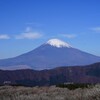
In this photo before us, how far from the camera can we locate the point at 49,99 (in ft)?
58.5

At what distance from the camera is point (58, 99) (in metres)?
17.1

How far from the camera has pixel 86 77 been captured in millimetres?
198625

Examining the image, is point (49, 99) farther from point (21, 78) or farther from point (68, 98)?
point (21, 78)

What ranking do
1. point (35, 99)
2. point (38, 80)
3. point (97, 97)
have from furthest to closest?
1. point (38, 80)
2. point (35, 99)
3. point (97, 97)

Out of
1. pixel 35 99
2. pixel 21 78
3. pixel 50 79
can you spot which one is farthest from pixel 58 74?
pixel 35 99

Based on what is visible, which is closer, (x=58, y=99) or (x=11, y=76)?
(x=58, y=99)

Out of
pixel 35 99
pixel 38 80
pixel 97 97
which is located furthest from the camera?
pixel 38 80

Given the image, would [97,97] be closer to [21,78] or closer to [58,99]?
[58,99]

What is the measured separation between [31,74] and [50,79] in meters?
12.3

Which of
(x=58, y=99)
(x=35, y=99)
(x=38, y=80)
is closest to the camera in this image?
(x=58, y=99)

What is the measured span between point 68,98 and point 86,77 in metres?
183

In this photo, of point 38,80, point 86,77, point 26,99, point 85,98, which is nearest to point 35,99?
point 26,99

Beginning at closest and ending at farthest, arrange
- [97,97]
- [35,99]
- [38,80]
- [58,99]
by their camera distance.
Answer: [97,97]
[58,99]
[35,99]
[38,80]

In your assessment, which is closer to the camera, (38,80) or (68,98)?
(68,98)
